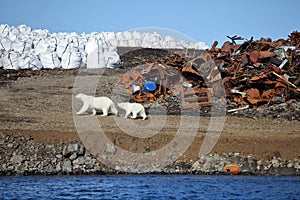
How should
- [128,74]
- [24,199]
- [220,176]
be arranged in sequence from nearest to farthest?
1. [24,199]
2. [220,176]
3. [128,74]

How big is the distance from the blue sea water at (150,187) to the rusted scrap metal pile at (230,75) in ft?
29.1

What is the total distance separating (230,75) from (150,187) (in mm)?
12822

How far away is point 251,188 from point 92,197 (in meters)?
4.58

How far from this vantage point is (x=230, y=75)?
29.9 meters

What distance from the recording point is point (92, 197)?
1691 centimetres

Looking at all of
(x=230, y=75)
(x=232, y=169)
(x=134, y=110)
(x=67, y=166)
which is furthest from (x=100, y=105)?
(x=230, y=75)

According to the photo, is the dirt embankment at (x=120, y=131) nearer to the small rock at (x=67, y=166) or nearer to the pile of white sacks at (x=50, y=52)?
the small rock at (x=67, y=166)

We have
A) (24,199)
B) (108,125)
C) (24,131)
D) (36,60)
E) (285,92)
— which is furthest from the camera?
(36,60)

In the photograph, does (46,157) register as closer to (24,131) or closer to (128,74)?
(24,131)

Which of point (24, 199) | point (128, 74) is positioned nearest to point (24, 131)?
point (24, 199)

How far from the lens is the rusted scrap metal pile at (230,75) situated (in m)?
28.5

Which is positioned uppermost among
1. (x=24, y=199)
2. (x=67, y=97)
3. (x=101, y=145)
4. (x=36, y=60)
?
(x=36, y=60)

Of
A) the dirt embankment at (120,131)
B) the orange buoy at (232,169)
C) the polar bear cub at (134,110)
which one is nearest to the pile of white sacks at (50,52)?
the dirt embankment at (120,131)

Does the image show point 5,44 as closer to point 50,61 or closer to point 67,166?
point 50,61
